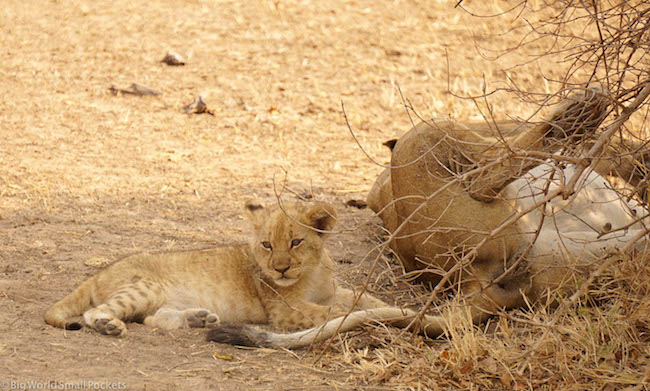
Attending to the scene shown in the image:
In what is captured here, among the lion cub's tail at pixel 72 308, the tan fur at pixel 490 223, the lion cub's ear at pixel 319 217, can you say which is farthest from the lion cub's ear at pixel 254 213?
the lion cub's tail at pixel 72 308

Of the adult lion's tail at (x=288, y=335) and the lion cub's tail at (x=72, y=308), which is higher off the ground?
the adult lion's tail at (x=288, y=335)

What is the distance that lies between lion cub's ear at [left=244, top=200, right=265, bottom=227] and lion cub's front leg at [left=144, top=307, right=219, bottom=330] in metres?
0.58

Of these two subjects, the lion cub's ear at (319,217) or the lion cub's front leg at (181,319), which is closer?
the lion cub's front leg at (181,319)

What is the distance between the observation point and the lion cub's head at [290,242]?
4.47m

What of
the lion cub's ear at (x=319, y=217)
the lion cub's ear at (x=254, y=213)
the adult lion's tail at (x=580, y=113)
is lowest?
the lion cub's ear at (x=254, y=213)

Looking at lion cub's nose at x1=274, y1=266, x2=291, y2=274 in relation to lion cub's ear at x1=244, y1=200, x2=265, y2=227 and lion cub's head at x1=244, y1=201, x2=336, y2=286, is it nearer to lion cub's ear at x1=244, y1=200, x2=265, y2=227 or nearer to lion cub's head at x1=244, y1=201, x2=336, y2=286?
lion cub's head at x1=244, y1=201, x2=336, y2=286

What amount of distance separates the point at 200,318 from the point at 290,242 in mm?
608

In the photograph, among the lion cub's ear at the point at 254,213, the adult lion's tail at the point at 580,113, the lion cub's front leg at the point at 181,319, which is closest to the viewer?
the adult lion's tail at the point at 580,113

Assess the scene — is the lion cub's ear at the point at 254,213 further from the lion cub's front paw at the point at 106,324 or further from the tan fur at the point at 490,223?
the lion cub's front paw at the point at 106,324

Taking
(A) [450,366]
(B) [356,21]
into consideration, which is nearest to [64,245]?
(A) [450,366]

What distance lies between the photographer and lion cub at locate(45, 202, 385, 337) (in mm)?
4367

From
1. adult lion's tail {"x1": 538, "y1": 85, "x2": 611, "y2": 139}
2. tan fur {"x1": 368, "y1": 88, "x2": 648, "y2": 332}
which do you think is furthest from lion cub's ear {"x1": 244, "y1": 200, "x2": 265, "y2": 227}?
adult lion's tail {"x1": 538, "y1": 85, "x2": 611, "y2": 139}

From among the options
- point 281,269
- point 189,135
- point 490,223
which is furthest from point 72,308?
point 189,135

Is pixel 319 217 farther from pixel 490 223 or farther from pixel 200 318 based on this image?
pixel 490 223
